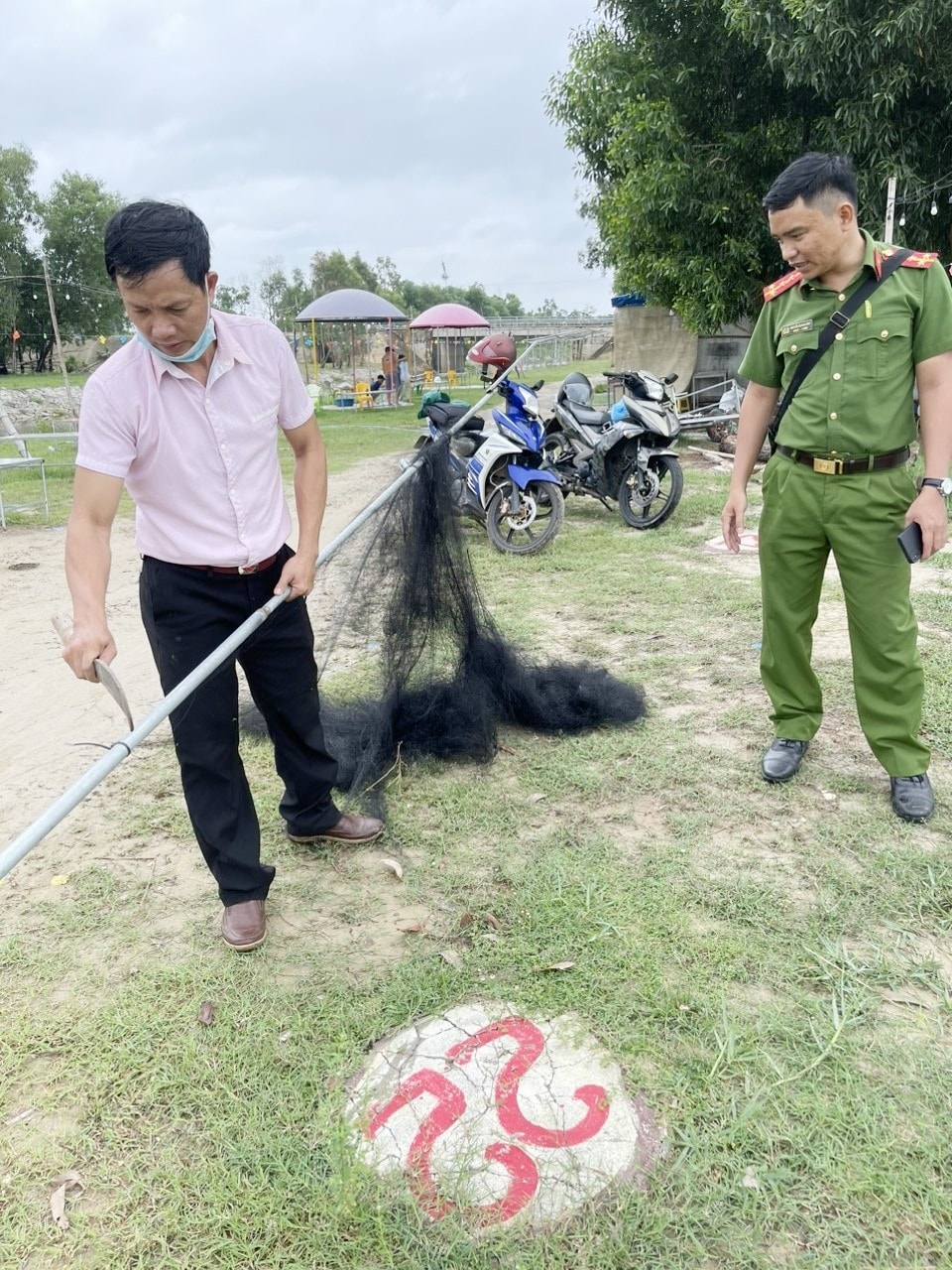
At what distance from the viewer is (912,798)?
2723mm

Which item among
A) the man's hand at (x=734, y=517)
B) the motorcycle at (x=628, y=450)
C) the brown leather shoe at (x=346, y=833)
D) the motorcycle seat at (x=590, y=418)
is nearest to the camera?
the brown leather shoe at (x=346, y=833)

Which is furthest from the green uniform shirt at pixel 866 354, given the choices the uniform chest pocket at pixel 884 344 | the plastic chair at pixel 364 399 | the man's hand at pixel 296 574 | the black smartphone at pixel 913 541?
the plastic chair at pixel 364 399

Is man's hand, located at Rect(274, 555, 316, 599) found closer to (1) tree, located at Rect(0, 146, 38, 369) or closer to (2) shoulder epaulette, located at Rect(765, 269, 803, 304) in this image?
(2) shoulder epaulette, located at Rect(765, 269, 803, 304)

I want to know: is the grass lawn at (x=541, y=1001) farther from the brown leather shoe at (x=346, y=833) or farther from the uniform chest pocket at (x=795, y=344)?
the uniform chest pocket at (x=795, y=344)

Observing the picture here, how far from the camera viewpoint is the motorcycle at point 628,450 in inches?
270

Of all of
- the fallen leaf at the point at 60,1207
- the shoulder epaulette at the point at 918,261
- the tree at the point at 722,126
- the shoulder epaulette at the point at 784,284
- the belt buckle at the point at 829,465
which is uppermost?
the tree at the point at 722,126

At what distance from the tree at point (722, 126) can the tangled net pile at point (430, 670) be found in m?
8.39

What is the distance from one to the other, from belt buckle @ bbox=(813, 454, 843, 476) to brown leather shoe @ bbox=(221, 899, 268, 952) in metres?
2.00

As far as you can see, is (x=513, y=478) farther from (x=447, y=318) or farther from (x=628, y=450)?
(x=447, y=318)

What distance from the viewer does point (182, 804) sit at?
306 cm

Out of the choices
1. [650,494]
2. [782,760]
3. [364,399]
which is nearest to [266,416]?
[782,760]

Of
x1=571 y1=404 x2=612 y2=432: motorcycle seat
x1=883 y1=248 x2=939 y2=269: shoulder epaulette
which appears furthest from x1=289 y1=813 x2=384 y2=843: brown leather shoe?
x1=571 y1=404 x2=612 y2=432: motorcycle seat

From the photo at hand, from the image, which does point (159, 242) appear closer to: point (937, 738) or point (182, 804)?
point (182, 804)

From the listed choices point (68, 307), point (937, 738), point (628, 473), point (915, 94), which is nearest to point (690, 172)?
point (915, 94)
